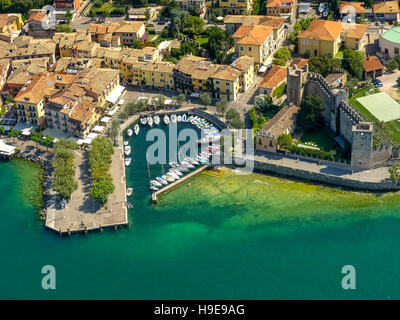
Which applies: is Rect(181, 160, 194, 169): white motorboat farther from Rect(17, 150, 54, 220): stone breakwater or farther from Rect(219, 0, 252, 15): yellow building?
Rect(219, 0, 252, 15): yellow building

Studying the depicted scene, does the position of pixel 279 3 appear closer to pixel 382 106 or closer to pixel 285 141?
pixel 382 106

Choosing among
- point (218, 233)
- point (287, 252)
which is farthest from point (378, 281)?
point (218, 233)

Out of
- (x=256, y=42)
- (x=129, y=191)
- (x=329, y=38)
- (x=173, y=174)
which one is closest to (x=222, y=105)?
(x=173, y=174)

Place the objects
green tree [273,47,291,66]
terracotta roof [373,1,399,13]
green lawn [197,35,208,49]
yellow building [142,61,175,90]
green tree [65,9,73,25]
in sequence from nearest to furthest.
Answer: yellow building [142,61,175,90], green tree [273,47,291,66], green lawn [197,35,208,49], terracotta roof [373,1,399,13], green tree [65,9,73,25]

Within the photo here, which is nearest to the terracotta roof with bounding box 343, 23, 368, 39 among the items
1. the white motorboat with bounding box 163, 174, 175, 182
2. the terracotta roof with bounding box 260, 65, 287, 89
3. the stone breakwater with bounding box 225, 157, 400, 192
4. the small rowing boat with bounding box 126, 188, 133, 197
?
the terracotta roof with bounding box 260, 65, 287, 89

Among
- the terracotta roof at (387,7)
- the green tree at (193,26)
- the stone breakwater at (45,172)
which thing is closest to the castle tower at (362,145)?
the stone breakwater at (45,172)

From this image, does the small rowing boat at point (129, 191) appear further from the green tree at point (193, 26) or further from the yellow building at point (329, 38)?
the green tree at point (193, 26)

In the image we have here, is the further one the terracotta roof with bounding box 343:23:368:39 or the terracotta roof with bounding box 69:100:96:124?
the terracotta roof with bounding box 343:23:368:39
